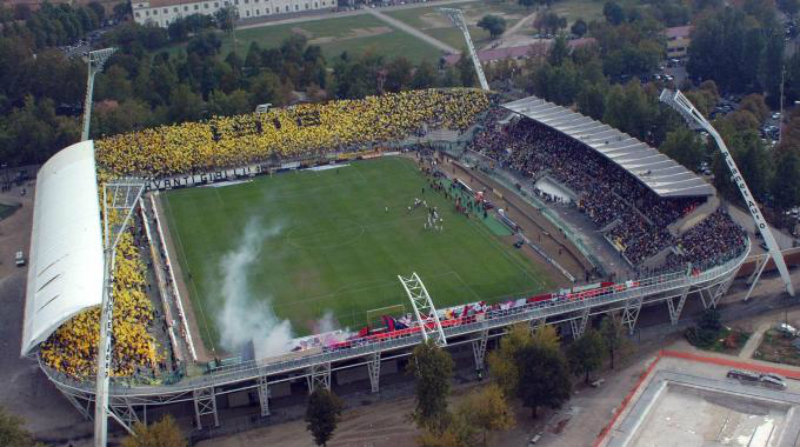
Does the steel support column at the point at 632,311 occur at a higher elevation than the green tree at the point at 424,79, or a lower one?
lower

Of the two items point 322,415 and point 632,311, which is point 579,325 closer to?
point 632,311

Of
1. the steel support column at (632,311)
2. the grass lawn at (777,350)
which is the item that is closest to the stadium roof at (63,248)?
the steel support column at (632,311)

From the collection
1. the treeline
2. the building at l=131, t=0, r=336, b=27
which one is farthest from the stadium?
the building at l=131, t=0, r=336, b=27

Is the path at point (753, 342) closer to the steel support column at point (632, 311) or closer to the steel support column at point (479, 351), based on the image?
the steel support column at point (632, 311)

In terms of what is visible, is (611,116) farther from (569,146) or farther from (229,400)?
(229,400)

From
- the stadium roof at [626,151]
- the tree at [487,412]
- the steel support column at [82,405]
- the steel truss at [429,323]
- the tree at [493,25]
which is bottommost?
the steel support column at [82,405]

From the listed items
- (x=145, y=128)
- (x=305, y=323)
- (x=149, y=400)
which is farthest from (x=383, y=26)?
(x=149, y=400)

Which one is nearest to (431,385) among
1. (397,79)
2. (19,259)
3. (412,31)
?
(19,259)

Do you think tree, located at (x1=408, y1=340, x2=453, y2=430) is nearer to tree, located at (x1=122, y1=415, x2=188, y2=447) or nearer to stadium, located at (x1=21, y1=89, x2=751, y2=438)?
stadium, located at (x1=21, y1=89, x2=751, y2=438)
